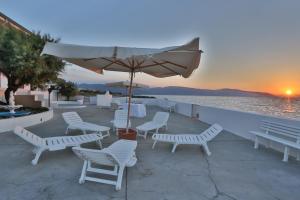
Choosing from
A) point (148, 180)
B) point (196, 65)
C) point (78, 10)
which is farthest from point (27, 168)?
point (78, 10)

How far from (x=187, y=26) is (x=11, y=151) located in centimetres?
982

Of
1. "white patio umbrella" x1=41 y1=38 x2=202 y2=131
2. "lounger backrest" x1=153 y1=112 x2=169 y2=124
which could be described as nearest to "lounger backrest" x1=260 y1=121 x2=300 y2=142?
"white patio umbrella" x1=41 y1=38 x2=202 y2=131

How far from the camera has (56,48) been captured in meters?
3.80

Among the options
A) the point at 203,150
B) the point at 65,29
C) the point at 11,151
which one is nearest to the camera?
the point at 11,151

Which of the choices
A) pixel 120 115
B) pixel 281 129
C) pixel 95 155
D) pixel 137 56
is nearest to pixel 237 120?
pixel 281 129

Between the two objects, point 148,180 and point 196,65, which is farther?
point 196,65

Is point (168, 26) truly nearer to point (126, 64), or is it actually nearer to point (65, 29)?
point (65, 29)

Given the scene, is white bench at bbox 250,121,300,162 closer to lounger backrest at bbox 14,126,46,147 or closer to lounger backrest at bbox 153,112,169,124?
lounger backrest at bbox 153,112,169,124

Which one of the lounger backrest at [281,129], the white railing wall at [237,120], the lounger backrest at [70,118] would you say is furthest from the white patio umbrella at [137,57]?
the white railing wall at [237,120]

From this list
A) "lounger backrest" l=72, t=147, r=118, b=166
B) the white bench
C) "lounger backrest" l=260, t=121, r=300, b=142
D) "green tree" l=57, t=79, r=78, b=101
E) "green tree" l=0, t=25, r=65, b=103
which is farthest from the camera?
"green tree" l=57, t=79, r=78, b=101

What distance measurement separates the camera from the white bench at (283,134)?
4.30 m

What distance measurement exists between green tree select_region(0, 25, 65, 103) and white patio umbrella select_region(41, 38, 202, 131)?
14.3 ft

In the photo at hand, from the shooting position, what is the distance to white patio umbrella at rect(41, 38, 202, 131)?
11.3 feet

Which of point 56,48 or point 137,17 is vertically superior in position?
point 137,17
